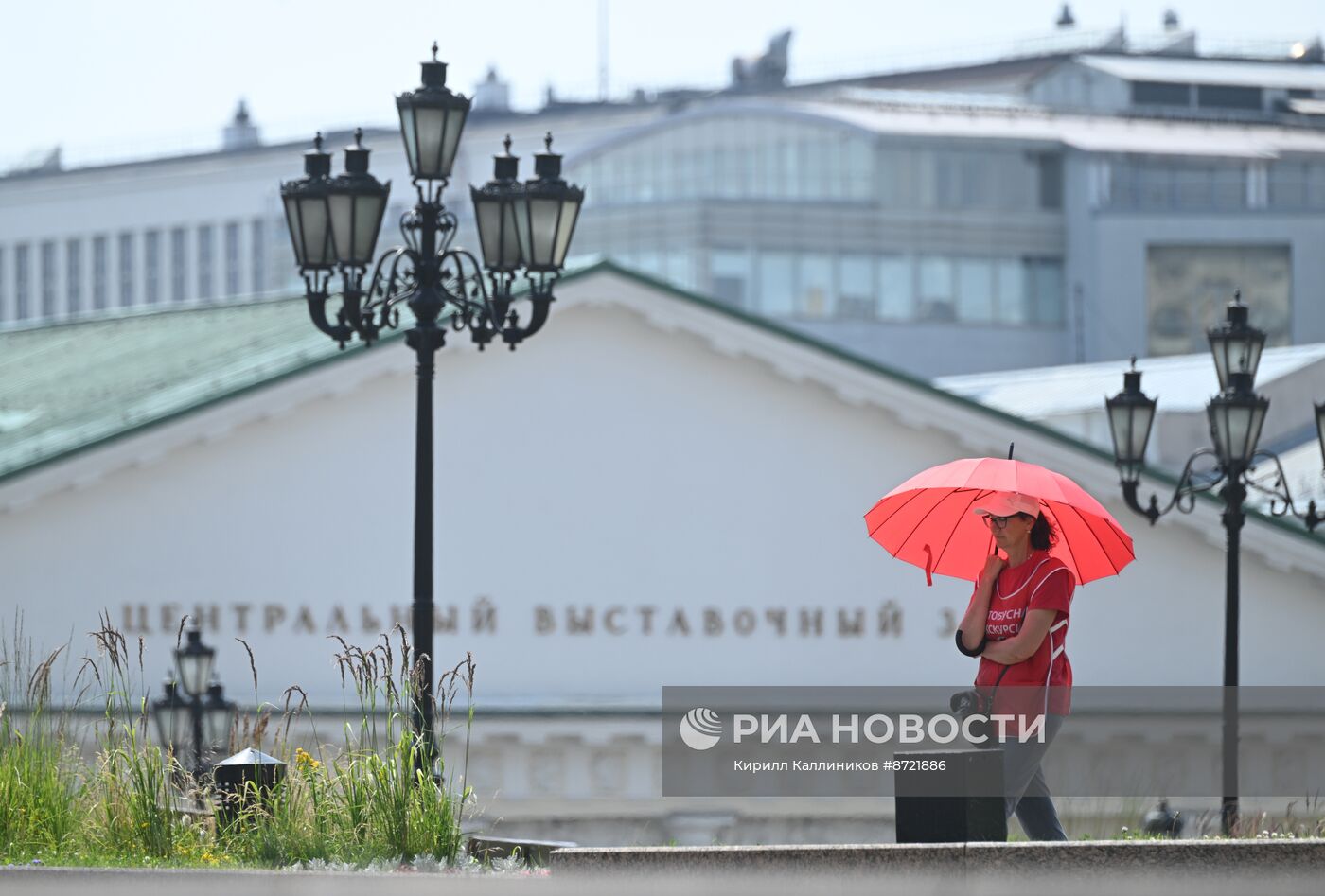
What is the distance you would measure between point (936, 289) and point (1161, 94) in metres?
14.9

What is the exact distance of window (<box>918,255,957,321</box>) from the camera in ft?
237

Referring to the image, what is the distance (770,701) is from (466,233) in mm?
53695

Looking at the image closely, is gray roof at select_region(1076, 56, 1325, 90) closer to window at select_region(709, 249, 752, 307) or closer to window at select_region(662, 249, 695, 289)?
window at select_region(709, 249, 752, 307)

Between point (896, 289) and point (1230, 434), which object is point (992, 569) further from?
point (896, 289)

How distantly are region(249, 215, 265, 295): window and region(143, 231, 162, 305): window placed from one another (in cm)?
597

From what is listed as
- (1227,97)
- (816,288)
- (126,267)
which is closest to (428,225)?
(816,288)

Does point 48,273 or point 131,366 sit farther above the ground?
point 48,273

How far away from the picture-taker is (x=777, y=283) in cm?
7081

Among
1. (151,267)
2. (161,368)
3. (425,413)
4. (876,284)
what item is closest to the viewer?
(425,413)

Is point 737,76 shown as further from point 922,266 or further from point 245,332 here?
point 245,332

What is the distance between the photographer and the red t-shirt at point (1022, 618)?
9.94 m

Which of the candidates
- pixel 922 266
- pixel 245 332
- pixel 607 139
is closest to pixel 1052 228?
pixel 922 266

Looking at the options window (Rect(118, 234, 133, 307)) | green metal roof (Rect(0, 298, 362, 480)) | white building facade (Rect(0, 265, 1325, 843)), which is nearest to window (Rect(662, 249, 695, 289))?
window (Rect(118, 234, 133, 307))

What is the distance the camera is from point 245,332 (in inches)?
1128
